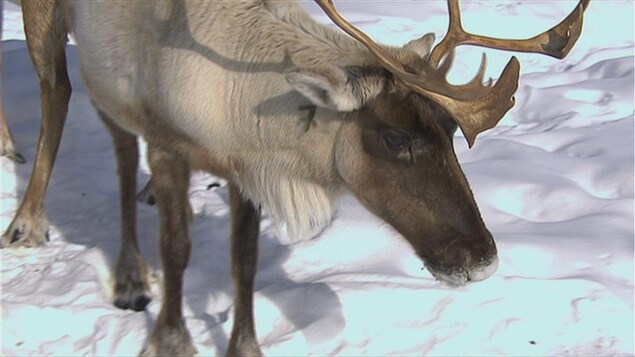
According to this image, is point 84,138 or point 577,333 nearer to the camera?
point 577,333

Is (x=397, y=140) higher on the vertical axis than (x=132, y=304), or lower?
higher

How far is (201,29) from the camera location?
3611 millimetres

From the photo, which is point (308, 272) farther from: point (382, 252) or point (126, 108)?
point (126, 108)

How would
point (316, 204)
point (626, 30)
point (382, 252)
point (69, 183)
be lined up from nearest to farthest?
point (316, 204) → point (382, 252) → point (69, 183) → point (626, 30)

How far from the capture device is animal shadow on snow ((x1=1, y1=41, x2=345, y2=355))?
4.13 m

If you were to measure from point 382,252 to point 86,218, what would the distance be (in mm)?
1587

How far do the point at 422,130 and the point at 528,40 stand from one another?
1.70ft

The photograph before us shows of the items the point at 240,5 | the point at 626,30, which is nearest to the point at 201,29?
the point at 240,5

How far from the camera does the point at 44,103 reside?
16.5 ft

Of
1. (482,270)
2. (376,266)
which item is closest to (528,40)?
(482,270)

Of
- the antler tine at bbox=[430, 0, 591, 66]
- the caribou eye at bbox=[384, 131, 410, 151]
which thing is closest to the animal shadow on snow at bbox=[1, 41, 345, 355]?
the caribou eye at bbox=[384, 131, 410, 151]

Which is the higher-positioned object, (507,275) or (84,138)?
(507,275)

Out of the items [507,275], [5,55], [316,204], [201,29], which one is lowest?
[5,55]

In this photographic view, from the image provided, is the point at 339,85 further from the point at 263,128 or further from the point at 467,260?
the point at 467,260
